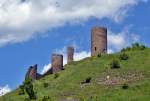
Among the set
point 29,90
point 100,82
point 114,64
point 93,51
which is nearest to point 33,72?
point 93,51

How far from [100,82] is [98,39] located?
2098cm

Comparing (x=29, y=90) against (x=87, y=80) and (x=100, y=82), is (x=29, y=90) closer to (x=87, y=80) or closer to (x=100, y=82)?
(x=87, y=80)

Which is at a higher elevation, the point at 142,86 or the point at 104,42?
the point at 104,42

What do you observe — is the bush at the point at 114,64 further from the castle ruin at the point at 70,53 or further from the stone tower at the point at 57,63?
the castle ruin at the point at 70,53

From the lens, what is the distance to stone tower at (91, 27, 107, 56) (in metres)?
109

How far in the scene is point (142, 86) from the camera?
266 ft

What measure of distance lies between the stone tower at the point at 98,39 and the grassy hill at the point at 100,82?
151 inches

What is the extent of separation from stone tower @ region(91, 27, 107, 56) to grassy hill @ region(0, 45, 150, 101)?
3.84 m

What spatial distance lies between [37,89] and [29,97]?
6.82 metres

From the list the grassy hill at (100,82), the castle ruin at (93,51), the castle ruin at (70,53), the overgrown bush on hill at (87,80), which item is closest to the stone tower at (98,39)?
the castle ruin at (93,51)

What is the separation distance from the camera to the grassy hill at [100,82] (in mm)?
78850

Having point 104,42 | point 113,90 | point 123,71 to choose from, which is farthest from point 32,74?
point 113,90

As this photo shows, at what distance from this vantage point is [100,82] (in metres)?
88.9

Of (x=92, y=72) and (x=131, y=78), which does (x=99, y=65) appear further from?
(x=131, y=78)
